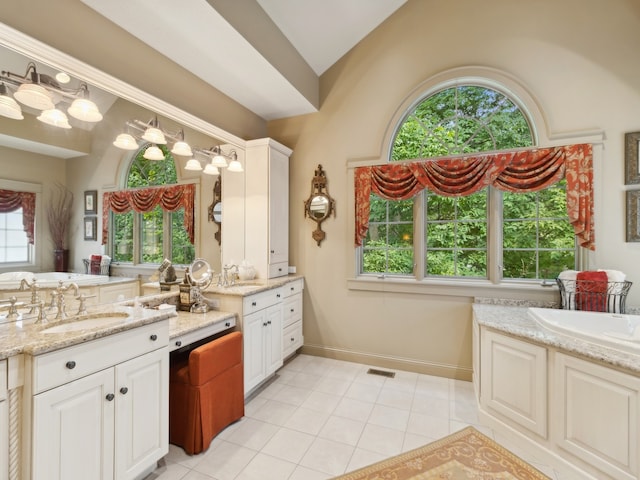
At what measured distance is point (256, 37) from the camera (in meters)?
2.46

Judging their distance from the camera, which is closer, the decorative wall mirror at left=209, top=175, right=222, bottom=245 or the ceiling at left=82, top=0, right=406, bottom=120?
the ceiling at left=82, top=0, right=406, bottom=120

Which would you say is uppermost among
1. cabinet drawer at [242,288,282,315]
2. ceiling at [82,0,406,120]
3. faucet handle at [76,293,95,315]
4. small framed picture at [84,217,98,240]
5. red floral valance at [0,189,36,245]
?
ceiling at [82,0,406,120]

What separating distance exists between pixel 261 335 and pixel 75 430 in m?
1.53

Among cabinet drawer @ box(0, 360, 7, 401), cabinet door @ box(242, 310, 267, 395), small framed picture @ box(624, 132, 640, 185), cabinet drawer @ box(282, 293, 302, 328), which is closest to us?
cabinet drawer @ box(0, 360, 7, 401)

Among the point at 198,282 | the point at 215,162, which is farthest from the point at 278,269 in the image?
the point at 215,162

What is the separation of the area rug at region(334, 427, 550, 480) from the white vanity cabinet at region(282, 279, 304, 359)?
156 centimetres

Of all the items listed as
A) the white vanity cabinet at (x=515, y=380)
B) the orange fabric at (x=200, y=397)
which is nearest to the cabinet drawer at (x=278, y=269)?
the orange fabric at (x=200, y=397)

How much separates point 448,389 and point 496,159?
2.23 metres

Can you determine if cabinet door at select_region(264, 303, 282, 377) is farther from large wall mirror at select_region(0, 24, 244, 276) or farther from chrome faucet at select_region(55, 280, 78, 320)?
chrome faucet at select_region(55, 280, 78, 320)

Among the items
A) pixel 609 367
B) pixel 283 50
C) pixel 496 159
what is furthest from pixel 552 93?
pixel 283 50

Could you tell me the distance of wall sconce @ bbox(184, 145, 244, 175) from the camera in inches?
108

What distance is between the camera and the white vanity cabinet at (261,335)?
2588mm

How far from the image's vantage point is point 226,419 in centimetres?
221

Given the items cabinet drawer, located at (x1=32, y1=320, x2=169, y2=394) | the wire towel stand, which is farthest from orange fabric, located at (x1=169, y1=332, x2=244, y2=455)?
the wire towel stand
